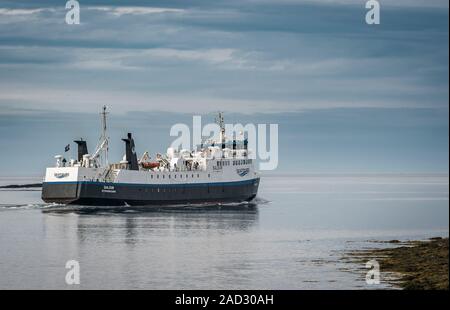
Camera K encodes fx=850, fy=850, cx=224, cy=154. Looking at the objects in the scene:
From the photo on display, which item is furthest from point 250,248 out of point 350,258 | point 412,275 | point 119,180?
point 119,180

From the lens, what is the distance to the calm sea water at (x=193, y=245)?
44.7 m

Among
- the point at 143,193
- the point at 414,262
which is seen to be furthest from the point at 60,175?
the point at 414,262

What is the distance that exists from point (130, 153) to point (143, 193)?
5.64 metres

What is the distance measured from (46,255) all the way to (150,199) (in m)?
42.6

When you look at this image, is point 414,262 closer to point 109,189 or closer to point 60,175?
point 109,189

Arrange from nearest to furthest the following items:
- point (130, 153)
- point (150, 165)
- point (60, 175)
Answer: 1. point (60, 175)
2. point (130, 153)
3. point (150, 165)

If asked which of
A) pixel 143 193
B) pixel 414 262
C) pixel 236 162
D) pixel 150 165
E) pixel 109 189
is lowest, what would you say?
pixel 414 262

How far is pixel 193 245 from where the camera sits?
61.0m

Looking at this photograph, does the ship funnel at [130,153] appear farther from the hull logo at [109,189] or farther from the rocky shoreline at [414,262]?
the rocky shoreline at [414,262]

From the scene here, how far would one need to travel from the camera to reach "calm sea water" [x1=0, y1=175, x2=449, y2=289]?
4466 centimetres

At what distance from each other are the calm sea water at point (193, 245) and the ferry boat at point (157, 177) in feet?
6.53

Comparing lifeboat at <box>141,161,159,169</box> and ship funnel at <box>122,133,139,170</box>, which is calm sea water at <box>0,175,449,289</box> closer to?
ship funnel at <box>122,133,139,170</box>

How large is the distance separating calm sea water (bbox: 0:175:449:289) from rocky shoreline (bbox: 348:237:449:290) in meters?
1.42

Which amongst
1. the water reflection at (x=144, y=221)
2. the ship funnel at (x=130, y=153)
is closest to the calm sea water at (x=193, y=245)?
the water reflection at (x=144, y=221)
